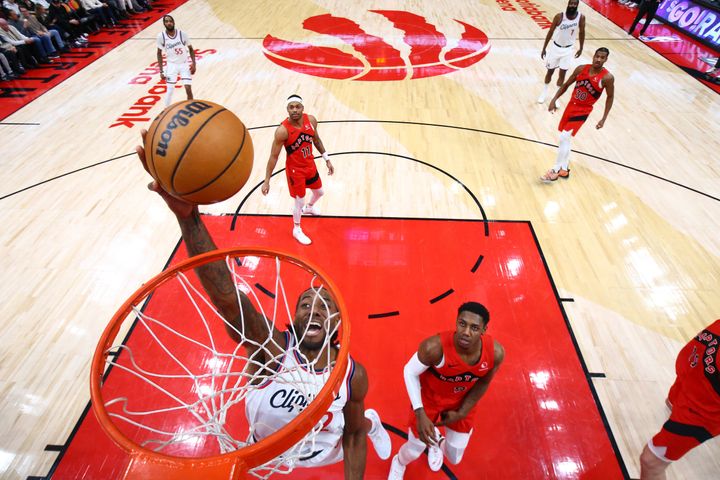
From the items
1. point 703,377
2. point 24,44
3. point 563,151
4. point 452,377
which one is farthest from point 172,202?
point 24,44

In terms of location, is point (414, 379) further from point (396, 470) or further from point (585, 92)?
point (585, 92)

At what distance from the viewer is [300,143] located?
4.09m

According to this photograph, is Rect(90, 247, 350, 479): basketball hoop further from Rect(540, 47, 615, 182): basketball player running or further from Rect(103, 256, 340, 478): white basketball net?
Rect(540, 47, 615, 182): basketball player running

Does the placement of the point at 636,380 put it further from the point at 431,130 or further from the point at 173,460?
the point at 431,130

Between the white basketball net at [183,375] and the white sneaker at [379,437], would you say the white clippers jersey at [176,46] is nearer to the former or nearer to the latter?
the white basketball net at [183,375]

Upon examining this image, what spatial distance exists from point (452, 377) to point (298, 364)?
96 cm

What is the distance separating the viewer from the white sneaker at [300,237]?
4.56 m

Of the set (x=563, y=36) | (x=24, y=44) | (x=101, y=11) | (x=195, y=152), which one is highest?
(x=195, y=152)

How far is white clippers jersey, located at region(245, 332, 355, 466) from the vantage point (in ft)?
6.79

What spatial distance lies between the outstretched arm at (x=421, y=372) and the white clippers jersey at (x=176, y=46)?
6.44m

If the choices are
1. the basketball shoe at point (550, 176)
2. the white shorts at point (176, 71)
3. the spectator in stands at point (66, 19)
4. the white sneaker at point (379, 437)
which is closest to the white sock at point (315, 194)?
the white sneaker at point (379, 437)

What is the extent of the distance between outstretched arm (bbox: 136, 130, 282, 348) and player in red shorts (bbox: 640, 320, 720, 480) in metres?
2.47

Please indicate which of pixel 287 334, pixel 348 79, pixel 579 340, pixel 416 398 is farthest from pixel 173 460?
pixel 348 79

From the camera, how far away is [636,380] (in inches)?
132
